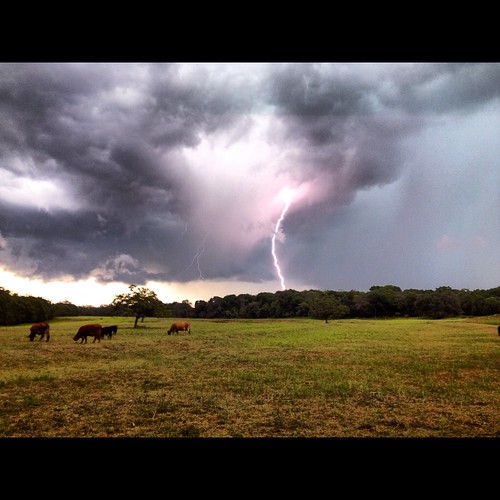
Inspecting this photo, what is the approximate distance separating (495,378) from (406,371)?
2472 mm

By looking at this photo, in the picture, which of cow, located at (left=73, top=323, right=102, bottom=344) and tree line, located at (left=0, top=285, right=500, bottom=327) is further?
tree line, located at (left=0, top=285, right=500, bottom=327)

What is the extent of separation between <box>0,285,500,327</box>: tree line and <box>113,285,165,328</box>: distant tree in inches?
647

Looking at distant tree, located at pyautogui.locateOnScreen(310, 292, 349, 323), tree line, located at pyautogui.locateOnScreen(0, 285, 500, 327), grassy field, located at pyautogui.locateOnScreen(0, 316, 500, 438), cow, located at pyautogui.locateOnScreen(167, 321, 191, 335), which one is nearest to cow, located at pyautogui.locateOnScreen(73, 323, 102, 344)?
grassy field, located at pyautogui.locateOnScreen(0, 316, 500, 438)

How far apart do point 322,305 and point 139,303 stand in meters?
31.3

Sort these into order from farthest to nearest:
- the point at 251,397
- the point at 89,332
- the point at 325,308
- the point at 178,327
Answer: the point at 325,308 → the point at 178,327 → the point at 89,332 → the point at 251,397

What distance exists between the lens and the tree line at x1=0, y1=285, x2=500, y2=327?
58.4 metres

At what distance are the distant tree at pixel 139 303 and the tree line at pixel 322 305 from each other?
16427 millimetres

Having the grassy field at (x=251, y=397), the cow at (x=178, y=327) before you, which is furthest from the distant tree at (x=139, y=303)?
the grassy field at (x=251, y=397)

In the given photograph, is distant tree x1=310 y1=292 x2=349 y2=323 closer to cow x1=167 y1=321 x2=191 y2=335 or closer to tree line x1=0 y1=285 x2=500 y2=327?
tree line x1=0 y1=285 x2=500 y2=327

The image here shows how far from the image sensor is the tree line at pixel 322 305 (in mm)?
58406

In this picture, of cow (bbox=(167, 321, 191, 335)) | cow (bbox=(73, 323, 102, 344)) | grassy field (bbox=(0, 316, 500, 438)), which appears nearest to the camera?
grassy field (bbox=(0, 316, 500, 438))

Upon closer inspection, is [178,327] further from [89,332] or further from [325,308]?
[325,308]

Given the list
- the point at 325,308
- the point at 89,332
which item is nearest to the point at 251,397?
the point at 89,332

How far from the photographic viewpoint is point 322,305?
191 ft
